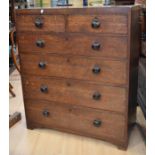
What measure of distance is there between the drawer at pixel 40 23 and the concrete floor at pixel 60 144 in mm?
864

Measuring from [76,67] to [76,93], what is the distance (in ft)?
0.66

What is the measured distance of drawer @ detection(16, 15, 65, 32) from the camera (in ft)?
5.40

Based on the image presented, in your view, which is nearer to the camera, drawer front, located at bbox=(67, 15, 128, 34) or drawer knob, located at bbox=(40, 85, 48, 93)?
drawer front, located at bbox=(67, 15, 128, 34)

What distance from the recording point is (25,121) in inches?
87.4

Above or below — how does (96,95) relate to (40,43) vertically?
below

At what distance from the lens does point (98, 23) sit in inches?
60.1

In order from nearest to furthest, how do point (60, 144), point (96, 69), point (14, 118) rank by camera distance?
point (96, 69)
point (60, 144)
point (14, 118)

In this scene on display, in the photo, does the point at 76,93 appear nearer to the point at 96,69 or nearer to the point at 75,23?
the point at 96,69

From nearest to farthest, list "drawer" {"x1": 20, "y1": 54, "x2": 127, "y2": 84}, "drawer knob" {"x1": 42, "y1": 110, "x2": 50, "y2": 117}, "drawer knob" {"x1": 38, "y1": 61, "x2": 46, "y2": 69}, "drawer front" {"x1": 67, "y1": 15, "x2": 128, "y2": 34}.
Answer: "drawer front" {"x1": 67, "y1": 15, "x2": 128, "y2": 34}
"drawer" {"x1": 20, "y1": 54, "x2": 127, "y2": 84}
"drawer knob" {"x1": 38, "y1": 61, "x2": 46, "y2": 69}
"drawer knob" {"x1": 42, "y1": 110, "x2": 50, "y2": 117}

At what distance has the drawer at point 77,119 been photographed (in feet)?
5.66

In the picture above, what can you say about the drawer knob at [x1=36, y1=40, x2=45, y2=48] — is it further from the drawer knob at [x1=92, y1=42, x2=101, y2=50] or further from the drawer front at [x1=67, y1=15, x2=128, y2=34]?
the drawer knob at [x1=92, y1=42, x2=101, y2=50]

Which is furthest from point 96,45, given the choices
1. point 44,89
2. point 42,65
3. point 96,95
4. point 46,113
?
point 46,113

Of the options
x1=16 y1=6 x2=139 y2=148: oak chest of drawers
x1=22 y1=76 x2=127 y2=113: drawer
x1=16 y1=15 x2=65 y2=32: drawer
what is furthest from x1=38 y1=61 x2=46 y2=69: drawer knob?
x1=16 y1=15 x2=65 y2=32: drawer
